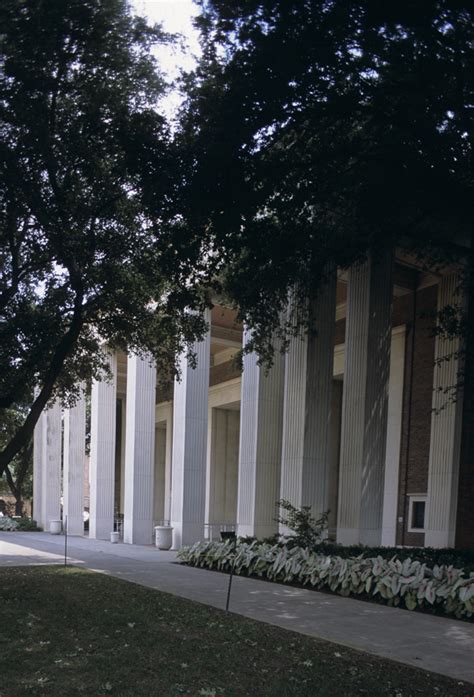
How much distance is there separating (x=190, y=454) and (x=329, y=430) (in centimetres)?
516

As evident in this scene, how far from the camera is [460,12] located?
385 inches

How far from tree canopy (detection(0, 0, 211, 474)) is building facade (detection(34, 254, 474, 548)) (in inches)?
169

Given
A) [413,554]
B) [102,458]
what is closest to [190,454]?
[102,458]

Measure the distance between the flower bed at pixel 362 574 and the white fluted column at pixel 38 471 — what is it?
22201 millimetres

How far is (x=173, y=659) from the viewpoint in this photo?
26.0 feet

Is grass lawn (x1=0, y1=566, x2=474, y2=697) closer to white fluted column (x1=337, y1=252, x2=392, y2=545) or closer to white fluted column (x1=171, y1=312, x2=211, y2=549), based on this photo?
white fluted column (x1=337, y1=252, x2=392, y2=545)

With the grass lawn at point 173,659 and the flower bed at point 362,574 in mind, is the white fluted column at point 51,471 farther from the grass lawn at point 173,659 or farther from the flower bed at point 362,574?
the grass lawn at point 173,659

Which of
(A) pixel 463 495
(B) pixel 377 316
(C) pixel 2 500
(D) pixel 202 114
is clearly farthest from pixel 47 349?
(C) pixel 2 500

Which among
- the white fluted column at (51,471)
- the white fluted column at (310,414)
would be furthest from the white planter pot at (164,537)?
the white fluted column at (51,471)

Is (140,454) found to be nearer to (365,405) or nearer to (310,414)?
(310,414)

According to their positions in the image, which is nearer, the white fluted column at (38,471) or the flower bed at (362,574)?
the flower bed at (362,574)

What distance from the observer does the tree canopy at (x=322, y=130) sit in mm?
10664

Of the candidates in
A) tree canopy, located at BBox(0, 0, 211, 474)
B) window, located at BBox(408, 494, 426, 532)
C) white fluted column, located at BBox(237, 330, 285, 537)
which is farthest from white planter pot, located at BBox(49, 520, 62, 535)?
tree canopy, located at BBox(0, 0, 211, 474)

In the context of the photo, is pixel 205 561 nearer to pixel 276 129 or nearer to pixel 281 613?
pixel 281 613
